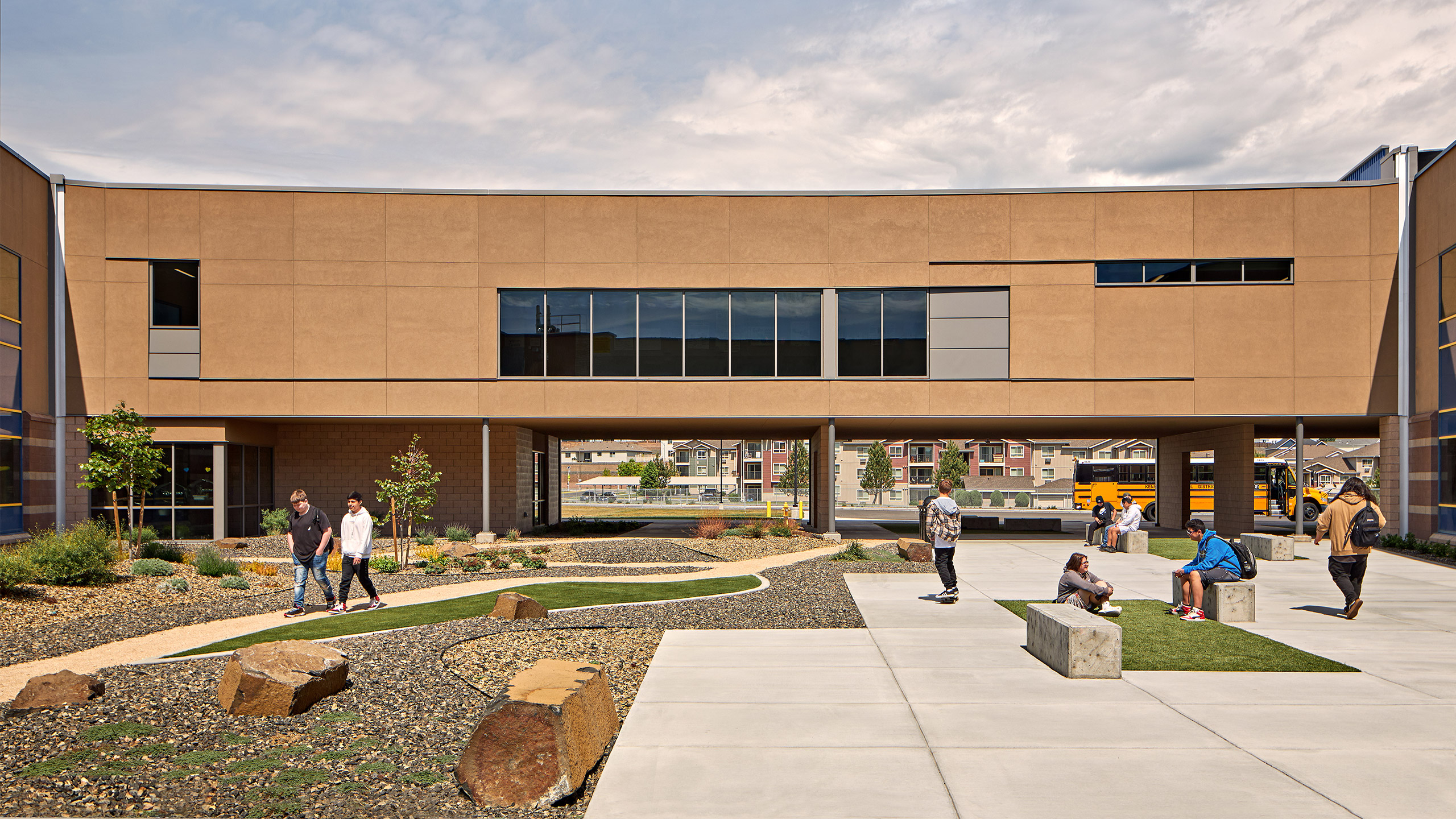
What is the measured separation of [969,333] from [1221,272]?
7434 millimetres

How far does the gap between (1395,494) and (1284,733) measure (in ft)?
78.4

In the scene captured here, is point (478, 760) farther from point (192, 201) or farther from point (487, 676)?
point (192, 201)

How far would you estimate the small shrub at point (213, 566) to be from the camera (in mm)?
17344

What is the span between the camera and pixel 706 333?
27.1 metres

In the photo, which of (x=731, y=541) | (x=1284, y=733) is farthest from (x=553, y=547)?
(x=1284, y=733)

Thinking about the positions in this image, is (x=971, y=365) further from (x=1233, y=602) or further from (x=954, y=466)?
(x=954, y=466)

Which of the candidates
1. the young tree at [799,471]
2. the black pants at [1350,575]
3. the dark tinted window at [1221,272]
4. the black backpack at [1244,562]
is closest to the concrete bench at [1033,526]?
the dark tinted window at [1221,272]

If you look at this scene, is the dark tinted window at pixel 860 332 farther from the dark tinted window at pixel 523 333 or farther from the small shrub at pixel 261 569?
the small shrub at pixel 261 569

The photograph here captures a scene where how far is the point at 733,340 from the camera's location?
89.0ft

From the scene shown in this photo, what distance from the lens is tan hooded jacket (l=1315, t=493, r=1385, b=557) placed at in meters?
12.8

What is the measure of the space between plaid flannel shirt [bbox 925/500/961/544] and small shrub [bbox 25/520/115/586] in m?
13.7

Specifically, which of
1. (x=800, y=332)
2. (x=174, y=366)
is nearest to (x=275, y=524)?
(x=174, y=366)

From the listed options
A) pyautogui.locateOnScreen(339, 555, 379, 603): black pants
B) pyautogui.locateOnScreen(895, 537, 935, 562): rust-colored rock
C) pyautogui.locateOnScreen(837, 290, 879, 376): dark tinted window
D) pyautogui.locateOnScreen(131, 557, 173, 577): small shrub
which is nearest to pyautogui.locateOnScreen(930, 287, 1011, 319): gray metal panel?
pyautogui.locateOnScreen(837, 290, 879, 376): dark tinted window

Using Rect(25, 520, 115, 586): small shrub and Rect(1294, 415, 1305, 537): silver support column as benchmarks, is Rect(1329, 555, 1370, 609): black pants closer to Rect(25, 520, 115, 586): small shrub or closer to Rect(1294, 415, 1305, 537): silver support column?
Rect(1294, 415, 1305, 537): silver support column
